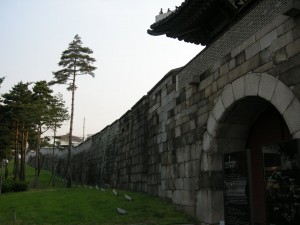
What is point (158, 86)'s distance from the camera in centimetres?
1179

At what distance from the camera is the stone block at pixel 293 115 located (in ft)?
16.0

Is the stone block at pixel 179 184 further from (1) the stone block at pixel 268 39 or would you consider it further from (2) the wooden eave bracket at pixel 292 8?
(2) the wooden eave bracket at pixel 292 8

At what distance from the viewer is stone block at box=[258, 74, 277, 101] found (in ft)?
18.0

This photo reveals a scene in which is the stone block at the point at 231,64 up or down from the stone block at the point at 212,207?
up

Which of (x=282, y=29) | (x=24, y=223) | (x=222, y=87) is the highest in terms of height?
(x=282, y=29)

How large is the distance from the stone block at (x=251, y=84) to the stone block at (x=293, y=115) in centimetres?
93

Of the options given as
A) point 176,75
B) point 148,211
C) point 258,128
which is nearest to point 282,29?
point 258,128

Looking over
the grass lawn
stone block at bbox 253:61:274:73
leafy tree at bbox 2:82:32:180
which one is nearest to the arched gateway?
stone block at bbox 253:61:274:73

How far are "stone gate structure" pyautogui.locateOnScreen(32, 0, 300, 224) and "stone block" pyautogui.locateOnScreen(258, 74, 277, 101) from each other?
0.02 meters

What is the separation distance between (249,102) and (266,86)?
3.33 ft

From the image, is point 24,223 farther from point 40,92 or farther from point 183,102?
point 40,92

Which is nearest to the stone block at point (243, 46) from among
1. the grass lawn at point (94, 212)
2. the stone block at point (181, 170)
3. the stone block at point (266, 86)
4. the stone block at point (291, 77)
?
the stone block at point (266, 86)

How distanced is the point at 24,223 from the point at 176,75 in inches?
222

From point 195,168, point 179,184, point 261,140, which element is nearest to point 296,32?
point 261,140
